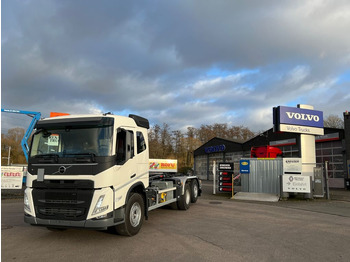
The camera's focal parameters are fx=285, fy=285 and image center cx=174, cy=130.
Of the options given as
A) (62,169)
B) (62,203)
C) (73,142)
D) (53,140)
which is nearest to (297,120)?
(73,142)

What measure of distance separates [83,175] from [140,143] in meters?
1.99

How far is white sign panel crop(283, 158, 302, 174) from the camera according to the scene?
49.9ft

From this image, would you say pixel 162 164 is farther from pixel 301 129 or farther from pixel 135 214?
pixel 301 129

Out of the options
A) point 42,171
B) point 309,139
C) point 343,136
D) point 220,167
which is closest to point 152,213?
point 42,171

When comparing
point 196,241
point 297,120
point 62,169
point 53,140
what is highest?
point 297,120

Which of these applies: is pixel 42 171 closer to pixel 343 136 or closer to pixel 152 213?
pixel 152 213

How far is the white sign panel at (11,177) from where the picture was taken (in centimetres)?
1638

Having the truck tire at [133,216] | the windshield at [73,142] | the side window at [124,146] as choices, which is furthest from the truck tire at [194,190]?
the windshield at [73,142]

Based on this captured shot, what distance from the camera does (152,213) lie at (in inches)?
→ 404

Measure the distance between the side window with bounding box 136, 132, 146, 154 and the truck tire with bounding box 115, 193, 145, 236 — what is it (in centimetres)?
118

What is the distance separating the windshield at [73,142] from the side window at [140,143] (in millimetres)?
1233

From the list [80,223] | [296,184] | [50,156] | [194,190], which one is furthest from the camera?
[296,184]

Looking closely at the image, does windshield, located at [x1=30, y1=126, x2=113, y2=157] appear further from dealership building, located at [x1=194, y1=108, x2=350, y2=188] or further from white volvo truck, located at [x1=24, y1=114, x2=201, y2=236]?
dealership building, located at [x1=194, y1=108, x2=350, y2=188]

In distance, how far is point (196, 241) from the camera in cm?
650
